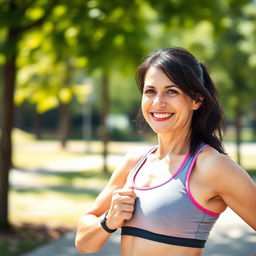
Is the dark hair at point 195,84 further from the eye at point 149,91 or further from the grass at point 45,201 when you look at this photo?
the grass at point 45,201

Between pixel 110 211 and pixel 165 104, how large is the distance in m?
0.45

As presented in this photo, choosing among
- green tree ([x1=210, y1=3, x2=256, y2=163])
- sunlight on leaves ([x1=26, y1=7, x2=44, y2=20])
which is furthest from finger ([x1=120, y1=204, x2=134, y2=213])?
green tree ([x1=210, y1=3, x2=256, y2=163])

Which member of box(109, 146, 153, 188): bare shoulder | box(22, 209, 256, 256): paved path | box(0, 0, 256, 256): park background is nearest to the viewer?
box(109, 146, 153, 188): bare shoulder

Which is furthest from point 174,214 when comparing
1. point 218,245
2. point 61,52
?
point 61,52

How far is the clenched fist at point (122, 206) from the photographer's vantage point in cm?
204

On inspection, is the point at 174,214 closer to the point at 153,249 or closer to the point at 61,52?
the point at 153,249

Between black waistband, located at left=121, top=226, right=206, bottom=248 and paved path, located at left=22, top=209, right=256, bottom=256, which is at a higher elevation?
black waistband, located at left=121, top=226, right=206, bottom=248

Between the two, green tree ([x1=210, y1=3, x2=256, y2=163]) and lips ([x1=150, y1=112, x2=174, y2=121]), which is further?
green tree ([x1=210, y1=3, x2=256, y2=163])

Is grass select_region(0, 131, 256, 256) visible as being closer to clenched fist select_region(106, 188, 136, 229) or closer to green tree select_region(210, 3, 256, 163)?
clenched fist select_region(106, 188, 136, 229)

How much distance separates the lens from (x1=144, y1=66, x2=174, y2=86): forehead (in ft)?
6.85

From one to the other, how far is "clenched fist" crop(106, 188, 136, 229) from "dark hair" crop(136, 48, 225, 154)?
0.28 m

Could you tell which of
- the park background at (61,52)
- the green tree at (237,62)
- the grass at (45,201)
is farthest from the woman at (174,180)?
the green tree at (237,62)

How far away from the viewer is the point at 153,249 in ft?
6.57

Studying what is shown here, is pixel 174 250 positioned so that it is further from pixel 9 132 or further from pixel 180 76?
pixel 9 132
